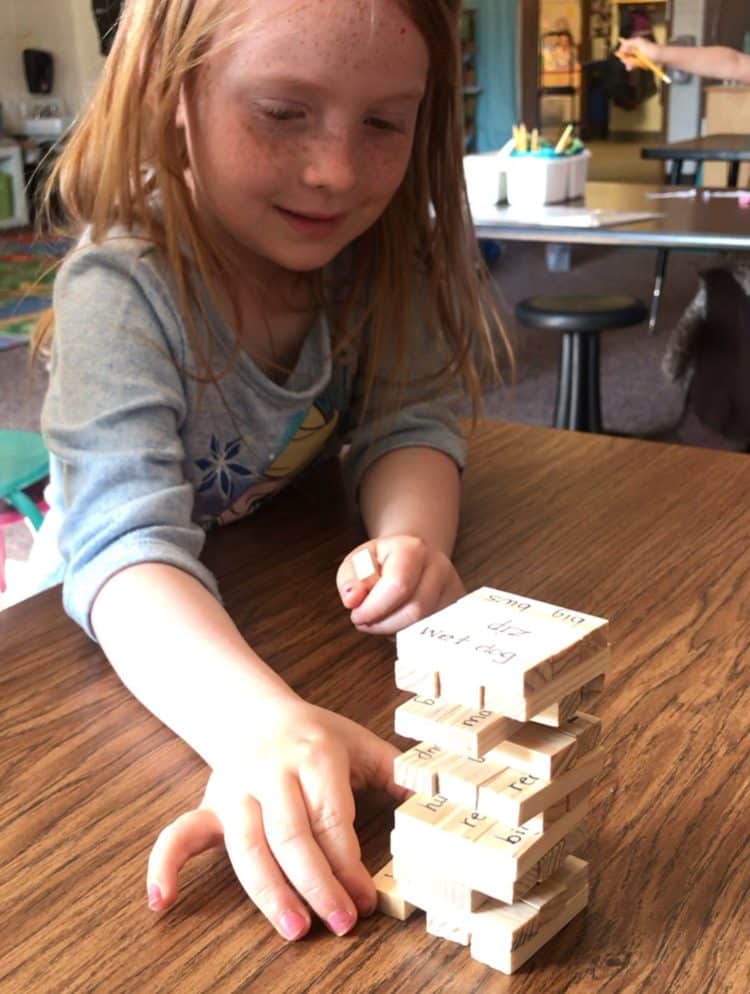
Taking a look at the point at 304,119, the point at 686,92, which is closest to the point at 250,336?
the point at 304,119

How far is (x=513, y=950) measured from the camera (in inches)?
16.1

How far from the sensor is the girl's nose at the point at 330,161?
733 mm

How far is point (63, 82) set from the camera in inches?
316

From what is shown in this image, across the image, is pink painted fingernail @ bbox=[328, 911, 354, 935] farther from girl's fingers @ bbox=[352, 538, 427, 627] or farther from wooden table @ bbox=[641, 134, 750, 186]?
wooden table @ bbox=[641, 134, 750, 186]

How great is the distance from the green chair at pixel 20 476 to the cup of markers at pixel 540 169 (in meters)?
1.37

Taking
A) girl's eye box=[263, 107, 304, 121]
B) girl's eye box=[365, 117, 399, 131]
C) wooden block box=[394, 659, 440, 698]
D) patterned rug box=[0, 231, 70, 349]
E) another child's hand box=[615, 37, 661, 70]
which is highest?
girl's eye box=[263, 107, 304, 121]

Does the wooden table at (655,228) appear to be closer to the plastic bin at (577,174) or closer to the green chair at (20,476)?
the plastic bin at (577,174)

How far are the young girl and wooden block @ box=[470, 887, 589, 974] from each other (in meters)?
0.08

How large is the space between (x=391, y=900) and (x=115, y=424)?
1.31 ft

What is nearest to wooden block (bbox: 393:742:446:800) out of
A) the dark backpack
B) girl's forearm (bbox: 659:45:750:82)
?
the dark backpack

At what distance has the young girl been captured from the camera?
59 cm

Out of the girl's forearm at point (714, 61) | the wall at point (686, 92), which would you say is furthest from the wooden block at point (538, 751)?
the wall at point (686, 92)

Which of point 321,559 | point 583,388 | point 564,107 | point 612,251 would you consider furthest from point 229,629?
point 564,107

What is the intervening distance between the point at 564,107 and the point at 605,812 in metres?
7.96
